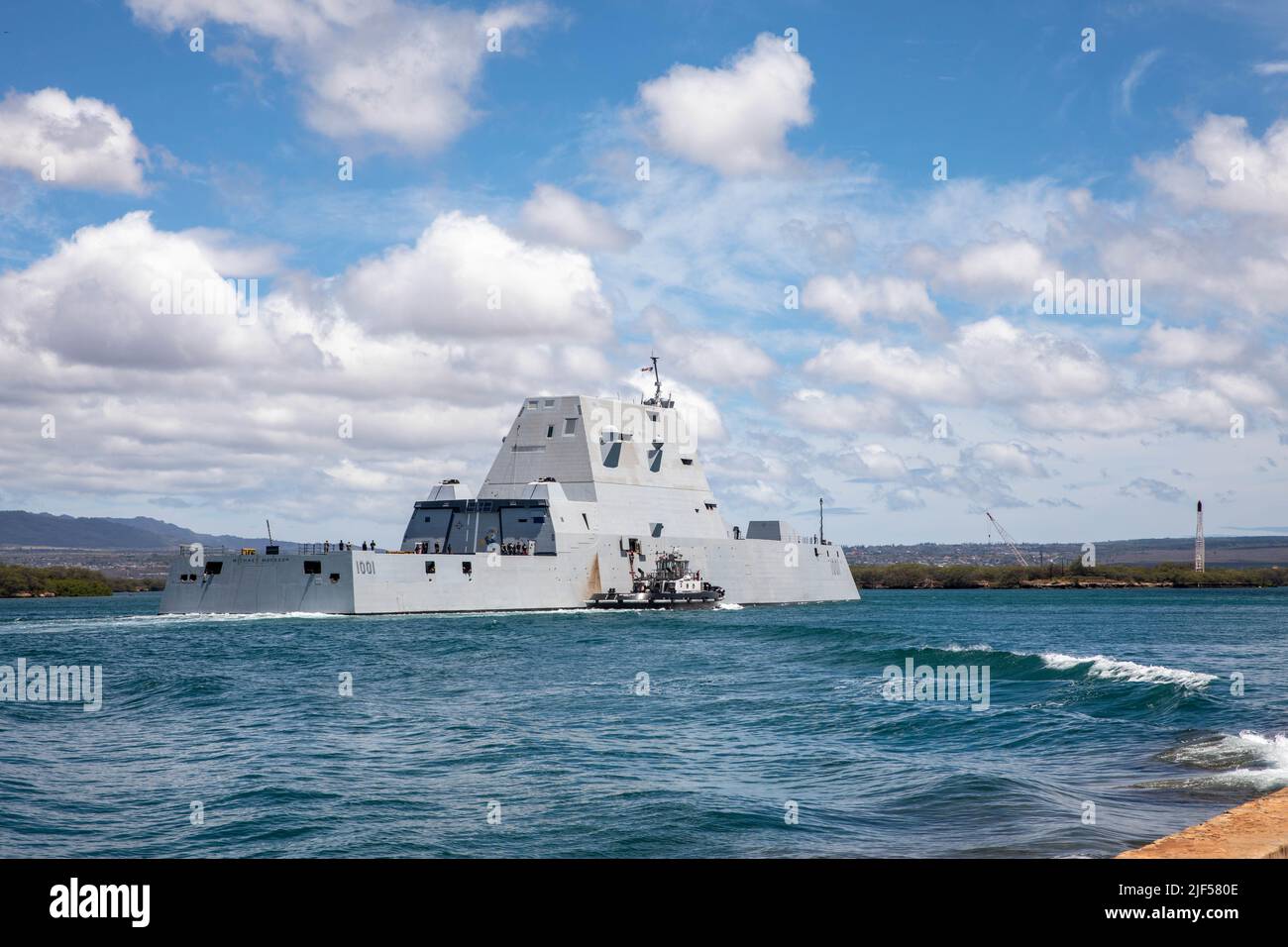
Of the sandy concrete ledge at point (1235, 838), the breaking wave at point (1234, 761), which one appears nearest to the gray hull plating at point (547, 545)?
the breaking wave at point (1234, 761)

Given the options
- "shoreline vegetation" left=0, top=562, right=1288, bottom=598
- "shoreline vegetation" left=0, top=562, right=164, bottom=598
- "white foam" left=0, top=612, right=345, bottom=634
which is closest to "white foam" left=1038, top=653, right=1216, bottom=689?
"white foam" left=0, top=612, right=345, bottom=634

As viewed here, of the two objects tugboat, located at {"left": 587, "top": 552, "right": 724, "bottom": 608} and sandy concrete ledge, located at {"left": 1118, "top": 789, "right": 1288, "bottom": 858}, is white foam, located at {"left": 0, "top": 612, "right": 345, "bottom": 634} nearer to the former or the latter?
tugboat, located at {"left": 587, "top": 552, "right": 724, "bottom": 608}

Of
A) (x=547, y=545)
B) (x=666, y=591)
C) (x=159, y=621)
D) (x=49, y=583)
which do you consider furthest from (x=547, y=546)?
(x=49, y=583)

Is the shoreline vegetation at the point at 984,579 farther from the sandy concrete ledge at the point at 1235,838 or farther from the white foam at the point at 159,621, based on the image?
the sandy concrete ledge at the point at 1235,838

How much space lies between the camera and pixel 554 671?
2619 cm

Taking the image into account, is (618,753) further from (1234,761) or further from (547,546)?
(547,546)

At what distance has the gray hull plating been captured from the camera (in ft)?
144

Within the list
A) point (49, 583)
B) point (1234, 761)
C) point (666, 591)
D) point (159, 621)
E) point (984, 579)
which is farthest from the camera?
point (984, 579)

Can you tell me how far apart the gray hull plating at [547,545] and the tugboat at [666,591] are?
58 cm

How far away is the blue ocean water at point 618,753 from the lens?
11016mm

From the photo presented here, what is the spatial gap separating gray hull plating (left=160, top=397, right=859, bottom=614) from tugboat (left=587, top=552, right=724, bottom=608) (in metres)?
Answer: 0.58

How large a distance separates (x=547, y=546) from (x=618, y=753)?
115 feet

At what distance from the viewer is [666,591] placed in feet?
173
